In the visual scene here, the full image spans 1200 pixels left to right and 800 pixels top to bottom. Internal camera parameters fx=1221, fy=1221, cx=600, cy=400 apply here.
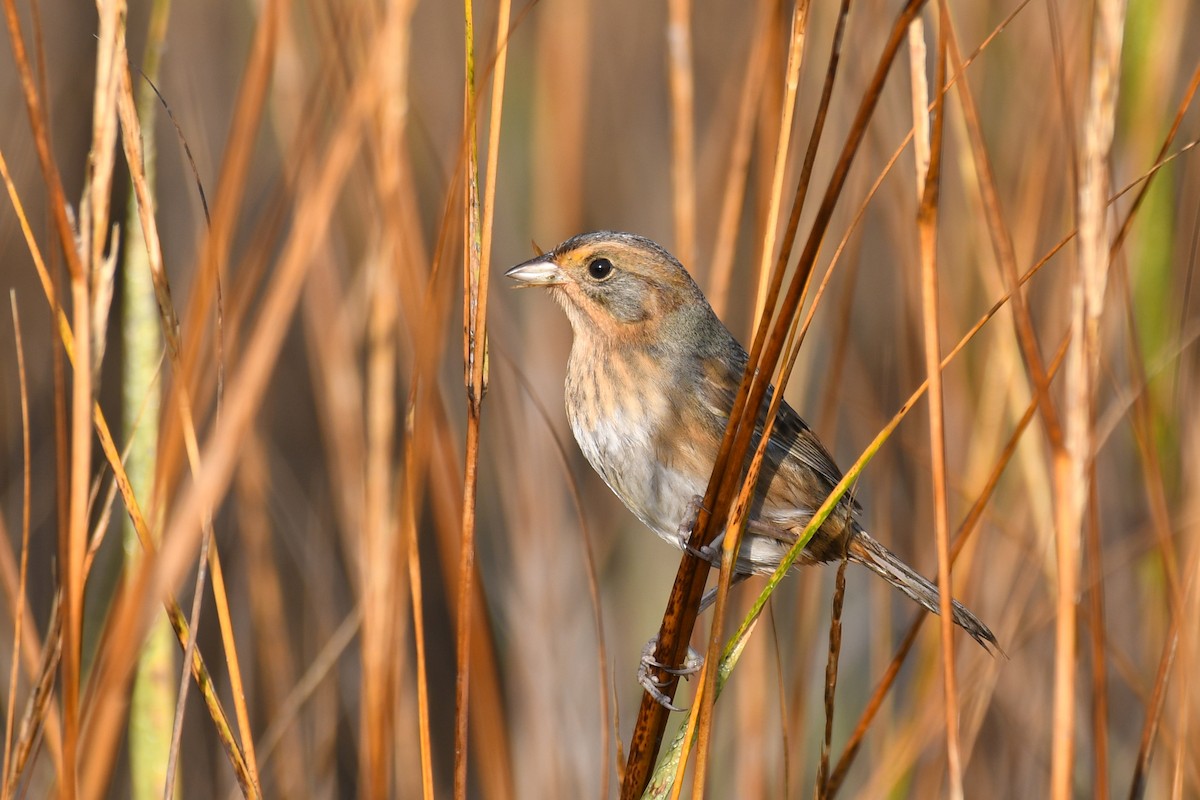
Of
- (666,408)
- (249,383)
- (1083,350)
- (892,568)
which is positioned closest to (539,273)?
(666,408)

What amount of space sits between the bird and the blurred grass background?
0.14 metres

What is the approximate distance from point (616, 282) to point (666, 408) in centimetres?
32

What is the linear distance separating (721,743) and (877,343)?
1.60 m

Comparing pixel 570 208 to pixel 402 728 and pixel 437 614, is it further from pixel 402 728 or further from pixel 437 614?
pixel 437 614

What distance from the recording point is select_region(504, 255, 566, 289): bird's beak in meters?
2.55

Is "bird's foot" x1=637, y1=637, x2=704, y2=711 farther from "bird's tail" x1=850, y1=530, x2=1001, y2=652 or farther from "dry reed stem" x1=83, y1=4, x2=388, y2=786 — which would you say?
"dry reed stem" x1=83, y1=4, x2=388, y2=786

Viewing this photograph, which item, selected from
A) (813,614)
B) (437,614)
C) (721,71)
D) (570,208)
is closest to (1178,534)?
(813,614)

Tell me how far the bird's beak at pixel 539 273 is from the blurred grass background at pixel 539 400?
232 mm

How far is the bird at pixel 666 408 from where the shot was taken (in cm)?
242

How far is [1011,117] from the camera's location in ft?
10.6

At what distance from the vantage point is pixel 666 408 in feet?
Result: 8.21

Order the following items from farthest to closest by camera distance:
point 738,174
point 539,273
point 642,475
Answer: point 539,273
point 642,475
point 738,174

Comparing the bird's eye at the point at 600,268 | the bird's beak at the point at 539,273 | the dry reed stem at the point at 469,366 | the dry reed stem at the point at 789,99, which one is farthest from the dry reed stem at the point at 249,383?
the bird's eye at the point at 600,268

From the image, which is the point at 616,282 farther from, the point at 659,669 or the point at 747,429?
the point at 747,429
